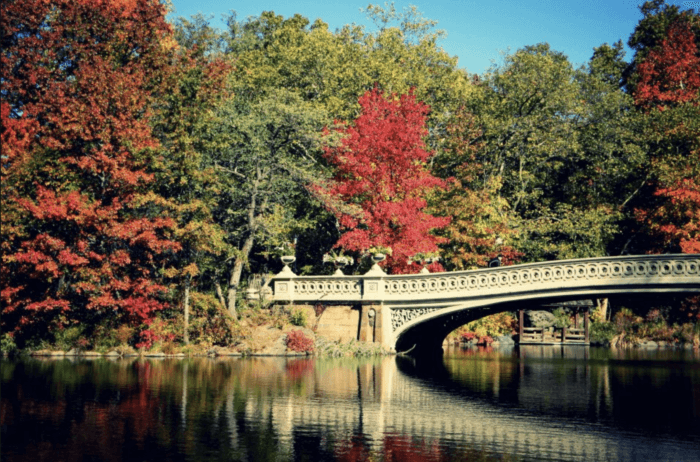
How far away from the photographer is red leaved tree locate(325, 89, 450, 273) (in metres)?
37.1

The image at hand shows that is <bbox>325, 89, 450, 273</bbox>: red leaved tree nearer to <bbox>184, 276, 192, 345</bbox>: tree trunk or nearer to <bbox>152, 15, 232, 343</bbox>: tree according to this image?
<bbox>152, 15, 232, 343</bbox>: tree

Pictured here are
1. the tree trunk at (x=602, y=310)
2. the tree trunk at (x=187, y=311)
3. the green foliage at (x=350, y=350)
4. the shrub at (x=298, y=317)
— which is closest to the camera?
the tree trunk at (x=187, y=311)

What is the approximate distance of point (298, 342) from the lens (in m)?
32.4

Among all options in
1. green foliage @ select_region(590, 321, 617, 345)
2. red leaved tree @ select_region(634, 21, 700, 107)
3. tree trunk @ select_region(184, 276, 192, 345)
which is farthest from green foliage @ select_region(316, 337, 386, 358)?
red leaved tree @ select_region(634, 21, 700, 107)

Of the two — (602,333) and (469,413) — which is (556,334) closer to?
(602,333)

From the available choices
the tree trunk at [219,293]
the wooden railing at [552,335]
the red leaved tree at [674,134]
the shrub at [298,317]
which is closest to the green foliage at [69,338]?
the tree trunk at [219,293]

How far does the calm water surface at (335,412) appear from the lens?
1472cm

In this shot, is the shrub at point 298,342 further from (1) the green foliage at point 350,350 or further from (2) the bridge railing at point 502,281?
(2) the bridge railing at point 502,281

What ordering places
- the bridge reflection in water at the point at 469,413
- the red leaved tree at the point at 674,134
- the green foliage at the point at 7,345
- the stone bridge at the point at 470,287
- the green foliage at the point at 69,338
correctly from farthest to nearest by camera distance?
the red leaved tree at the point at 674,134, the green foliage at the point at 69,338, the green foliage at the point at 7,345, the stone bridge at the point at 470,287, the bridge reflection in water at the point at 469,413

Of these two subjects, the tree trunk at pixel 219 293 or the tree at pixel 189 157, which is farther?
the tree trunk at pixel 219 293

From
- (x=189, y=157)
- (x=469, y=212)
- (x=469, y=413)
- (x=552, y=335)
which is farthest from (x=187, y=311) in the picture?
(x=552, y=335)

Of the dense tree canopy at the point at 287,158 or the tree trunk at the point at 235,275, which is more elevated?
the dense tree canopy at the point at 287,158

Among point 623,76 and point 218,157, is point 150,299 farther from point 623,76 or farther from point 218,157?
point 623,76

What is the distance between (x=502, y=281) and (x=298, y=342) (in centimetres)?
733
